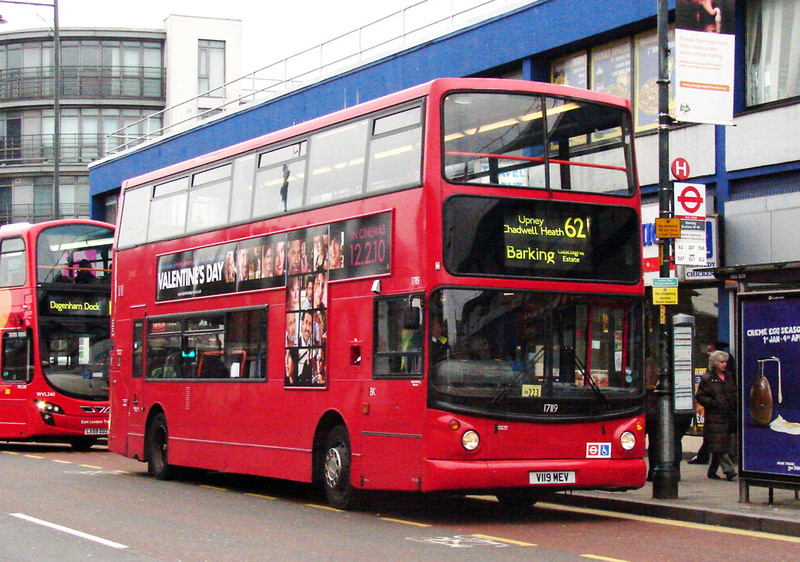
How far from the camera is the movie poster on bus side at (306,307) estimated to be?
14.3m

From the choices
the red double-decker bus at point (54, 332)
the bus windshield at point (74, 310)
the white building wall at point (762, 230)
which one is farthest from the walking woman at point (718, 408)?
the bus windshield at point (74, 310)

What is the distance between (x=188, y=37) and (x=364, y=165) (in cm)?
5398

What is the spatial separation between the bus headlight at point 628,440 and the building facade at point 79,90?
54.6m

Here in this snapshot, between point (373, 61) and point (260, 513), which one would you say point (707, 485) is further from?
point (373, 61)

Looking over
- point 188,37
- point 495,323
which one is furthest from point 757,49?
point 188,37

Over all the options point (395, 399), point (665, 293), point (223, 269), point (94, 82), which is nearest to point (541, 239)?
point (395, 399)

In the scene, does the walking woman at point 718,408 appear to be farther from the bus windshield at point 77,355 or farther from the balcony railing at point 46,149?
the balcony railing at point 46,149

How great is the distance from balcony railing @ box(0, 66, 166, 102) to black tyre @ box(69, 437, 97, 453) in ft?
137

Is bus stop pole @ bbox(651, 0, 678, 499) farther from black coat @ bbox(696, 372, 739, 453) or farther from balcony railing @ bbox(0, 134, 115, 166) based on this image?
balcony railing @ bbox(0, 134, 115, 166)

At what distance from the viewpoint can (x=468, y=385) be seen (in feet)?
39.8

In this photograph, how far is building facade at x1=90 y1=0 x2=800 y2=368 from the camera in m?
18.1

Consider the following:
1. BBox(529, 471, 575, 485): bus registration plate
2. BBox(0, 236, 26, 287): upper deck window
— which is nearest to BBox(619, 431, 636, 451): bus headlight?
BBox(529, 471, 575, 485): bus registration plate

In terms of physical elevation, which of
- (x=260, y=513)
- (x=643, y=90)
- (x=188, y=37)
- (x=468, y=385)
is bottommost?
(x=260, y=513)

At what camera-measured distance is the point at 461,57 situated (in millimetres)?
24672
